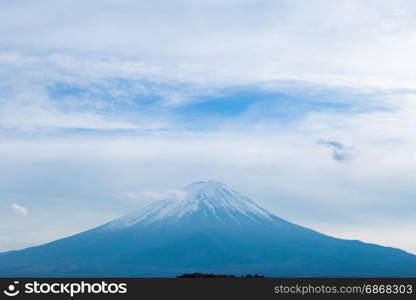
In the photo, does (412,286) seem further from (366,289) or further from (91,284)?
(91,284)

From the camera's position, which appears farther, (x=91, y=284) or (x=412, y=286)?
(x=412, y=286)

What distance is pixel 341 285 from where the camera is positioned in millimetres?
42281

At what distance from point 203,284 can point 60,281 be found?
834 centimetres

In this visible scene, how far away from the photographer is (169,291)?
40094 mm

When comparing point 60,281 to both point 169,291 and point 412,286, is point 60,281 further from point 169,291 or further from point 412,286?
point 412,286

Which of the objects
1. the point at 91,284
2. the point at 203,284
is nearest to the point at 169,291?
the point at 203,284

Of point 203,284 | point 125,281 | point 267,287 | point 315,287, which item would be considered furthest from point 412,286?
point 125,281

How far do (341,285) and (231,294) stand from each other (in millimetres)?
6755

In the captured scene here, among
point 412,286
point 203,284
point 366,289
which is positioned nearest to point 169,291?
point 203,284

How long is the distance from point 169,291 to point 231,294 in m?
3.68

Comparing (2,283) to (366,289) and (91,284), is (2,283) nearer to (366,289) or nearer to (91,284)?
(91,284)

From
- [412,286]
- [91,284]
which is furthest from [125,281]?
[412,286]

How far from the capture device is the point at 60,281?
41125 mm

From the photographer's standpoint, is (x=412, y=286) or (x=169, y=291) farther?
(x=412, y=286)
